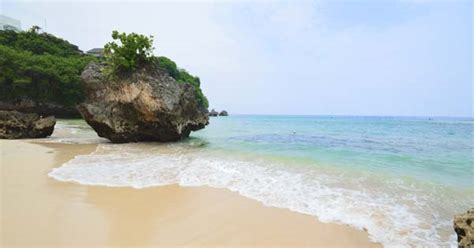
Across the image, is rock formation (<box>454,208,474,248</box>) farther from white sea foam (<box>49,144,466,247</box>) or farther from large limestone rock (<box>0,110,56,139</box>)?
large limestone rock (<box>0,110,56,139</box>)

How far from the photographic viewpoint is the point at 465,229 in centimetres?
282

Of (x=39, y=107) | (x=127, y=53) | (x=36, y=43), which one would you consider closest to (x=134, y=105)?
(x=127, y=53)

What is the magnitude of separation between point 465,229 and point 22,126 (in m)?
17.5

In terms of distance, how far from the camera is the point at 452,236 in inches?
157

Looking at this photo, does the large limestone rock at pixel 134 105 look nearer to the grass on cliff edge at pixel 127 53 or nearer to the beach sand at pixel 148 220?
the grass on cliff edge at pixel 127 53

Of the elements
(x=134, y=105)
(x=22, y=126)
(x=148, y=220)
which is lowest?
(x=148, y=220)

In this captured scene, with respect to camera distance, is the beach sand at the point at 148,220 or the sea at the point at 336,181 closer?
the beach sand at the point at 148,220

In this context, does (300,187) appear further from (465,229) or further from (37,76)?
(37,76)

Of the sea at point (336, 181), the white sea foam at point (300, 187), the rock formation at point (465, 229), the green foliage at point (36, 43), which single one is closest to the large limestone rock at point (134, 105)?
the sea at point (336, 181)

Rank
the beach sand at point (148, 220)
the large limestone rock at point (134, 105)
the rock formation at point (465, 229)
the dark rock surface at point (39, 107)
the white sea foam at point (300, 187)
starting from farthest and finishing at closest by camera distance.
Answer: the dark rock surface at point (39, 107) → the large limestone rock at point (134, 105) → the white sea foam at point (300, 187) → the beach sand at point (148, 220) → the rock formation at point (465, 229)

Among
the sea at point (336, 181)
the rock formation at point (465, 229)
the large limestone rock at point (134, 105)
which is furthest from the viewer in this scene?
the large limestone rock at point (134, 105)

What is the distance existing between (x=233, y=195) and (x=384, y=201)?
9.95ft

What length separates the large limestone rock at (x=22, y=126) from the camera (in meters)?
13.5

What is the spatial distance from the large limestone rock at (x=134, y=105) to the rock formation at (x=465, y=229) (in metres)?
11.9
